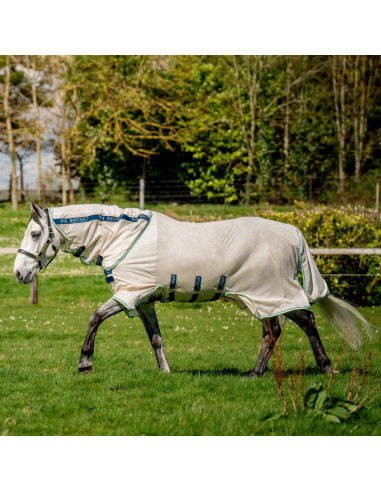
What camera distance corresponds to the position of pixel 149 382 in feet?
18.0

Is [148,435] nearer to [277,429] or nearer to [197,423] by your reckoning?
[197,423]

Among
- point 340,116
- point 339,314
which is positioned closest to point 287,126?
point 340,116

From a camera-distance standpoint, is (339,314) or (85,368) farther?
(339,314)

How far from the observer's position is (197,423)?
14.3 feet

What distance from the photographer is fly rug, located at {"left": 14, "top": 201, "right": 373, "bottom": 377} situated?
556cm

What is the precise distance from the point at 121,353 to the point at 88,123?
20066 millimetres

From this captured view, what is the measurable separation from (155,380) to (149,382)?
0.07 m

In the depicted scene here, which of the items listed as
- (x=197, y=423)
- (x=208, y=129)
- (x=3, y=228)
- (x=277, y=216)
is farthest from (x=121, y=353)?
(x=208, y=129)

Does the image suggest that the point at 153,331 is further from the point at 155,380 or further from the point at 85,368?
the point at 85,368

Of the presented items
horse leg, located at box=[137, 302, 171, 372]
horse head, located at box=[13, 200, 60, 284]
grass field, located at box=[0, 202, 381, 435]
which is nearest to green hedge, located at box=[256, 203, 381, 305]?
grass field, located at box=[0, 202, 381, 435]

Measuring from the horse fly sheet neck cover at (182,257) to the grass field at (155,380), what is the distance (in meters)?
0.86

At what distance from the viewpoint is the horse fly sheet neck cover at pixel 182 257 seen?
5.56 m

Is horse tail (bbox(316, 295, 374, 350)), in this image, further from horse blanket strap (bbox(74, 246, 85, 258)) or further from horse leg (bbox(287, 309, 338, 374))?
horse blanket strap (bbox(74, 246, 85, 258))

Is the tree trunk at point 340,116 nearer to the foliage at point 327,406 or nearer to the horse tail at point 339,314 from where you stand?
the horse tail at point 339,314
